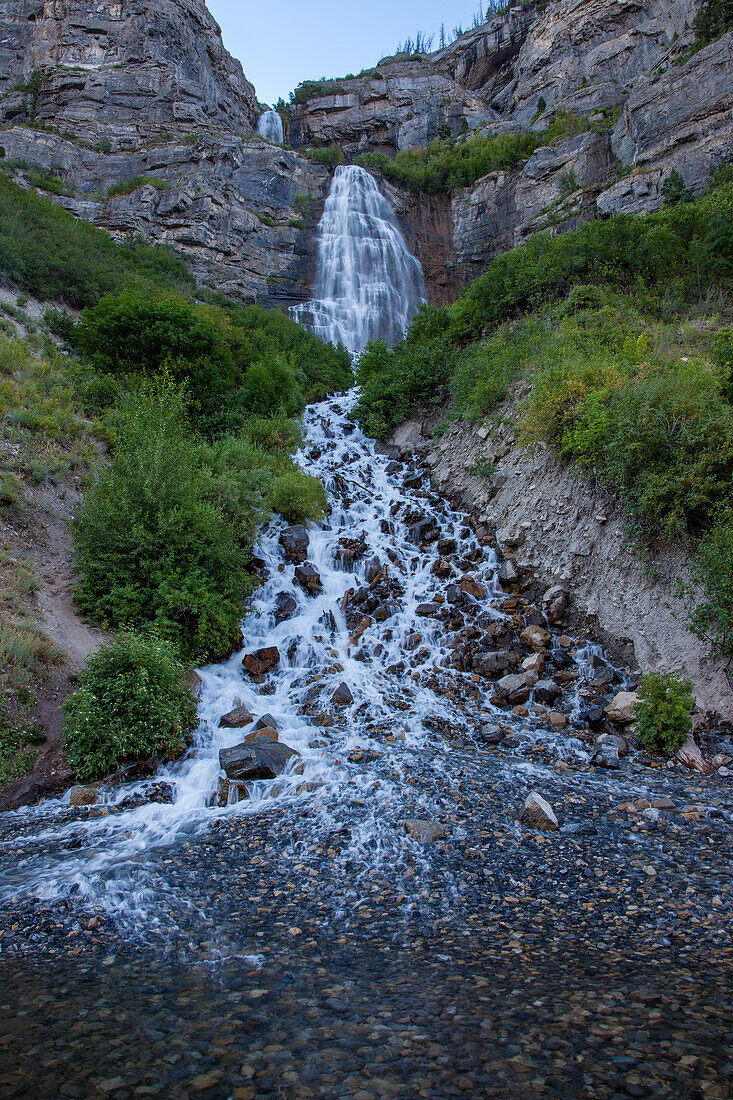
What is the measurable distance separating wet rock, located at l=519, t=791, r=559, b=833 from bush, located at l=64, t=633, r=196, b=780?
494 centimetres

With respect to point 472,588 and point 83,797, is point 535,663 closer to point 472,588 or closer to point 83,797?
point 472,588

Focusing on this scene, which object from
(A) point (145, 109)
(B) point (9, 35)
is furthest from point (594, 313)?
(B) point (9, 35)

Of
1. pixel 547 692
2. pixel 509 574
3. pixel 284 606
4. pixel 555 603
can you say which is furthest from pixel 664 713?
pixel 284 606

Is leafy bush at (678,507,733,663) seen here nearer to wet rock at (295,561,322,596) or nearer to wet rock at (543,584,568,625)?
wet rock at (543,584,568,625)

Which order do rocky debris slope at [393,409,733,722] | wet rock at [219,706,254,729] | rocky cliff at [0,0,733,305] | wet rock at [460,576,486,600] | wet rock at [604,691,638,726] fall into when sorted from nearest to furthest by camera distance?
wet rock at [604,691,638,726], wet rock at [219,706,254,729], rocky debris slope at [393,409,733,722], wet rock at [460,576,486,600], rocky cliff at [0,0,733,305]

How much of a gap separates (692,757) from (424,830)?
13.7 feet

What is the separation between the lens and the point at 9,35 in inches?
1629

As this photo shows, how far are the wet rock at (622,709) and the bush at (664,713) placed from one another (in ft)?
0.60

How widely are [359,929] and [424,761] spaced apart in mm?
3326

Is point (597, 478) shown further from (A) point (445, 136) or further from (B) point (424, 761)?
(A) point (445, 136)

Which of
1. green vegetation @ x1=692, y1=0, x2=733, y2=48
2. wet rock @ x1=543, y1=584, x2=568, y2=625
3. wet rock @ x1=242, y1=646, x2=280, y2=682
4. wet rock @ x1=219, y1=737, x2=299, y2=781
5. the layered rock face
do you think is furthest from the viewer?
the layered rock face

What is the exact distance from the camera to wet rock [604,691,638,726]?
8.15m

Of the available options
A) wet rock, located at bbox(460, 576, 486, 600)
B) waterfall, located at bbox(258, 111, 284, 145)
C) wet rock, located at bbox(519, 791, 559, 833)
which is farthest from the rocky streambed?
waterfall, located at bbox(258, 111, 284, 145)

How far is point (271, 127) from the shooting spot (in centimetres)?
5162
